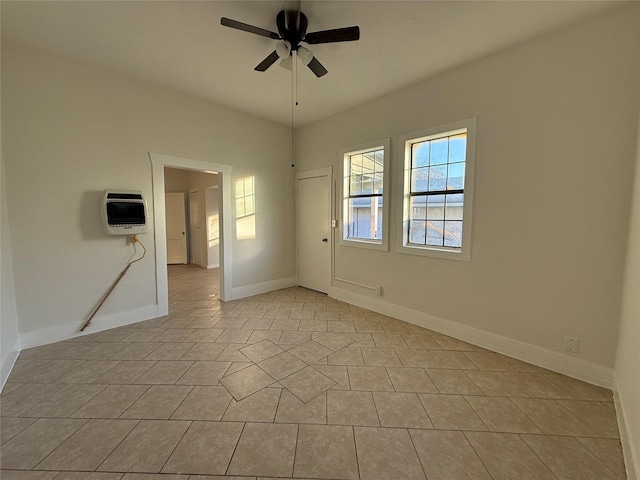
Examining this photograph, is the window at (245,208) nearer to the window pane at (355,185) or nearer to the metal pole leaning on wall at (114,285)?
the metal pole leaning on wall at (114,285)

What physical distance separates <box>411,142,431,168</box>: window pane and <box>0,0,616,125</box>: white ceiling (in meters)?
0.75

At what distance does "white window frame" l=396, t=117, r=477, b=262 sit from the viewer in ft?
8.90

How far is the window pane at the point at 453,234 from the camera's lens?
292cm

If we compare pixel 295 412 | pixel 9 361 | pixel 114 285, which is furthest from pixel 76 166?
pixel 295 412

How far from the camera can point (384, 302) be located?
11.8ft

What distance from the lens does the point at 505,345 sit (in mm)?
2547

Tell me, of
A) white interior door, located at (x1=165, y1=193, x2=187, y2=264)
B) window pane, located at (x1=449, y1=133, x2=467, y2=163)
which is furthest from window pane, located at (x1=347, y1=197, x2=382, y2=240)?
white interior door, located at (x1=165, y1=193, x2=187, y2=264)

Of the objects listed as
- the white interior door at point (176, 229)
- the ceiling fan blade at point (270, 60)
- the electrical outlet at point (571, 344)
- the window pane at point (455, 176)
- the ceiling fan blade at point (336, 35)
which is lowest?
the electrical outlet at point (571, 344)

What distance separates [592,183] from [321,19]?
2615 mm

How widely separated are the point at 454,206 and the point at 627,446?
218cm

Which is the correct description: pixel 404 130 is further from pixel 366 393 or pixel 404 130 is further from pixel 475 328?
pixel 366 393

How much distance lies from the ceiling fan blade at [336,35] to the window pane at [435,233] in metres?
2.13

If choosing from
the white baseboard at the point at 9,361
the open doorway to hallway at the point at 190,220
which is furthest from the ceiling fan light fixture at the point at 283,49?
the open doorway to hallway at the point at 190,220

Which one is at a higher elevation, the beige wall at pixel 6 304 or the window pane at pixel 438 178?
the window pane at pixel 438 178
